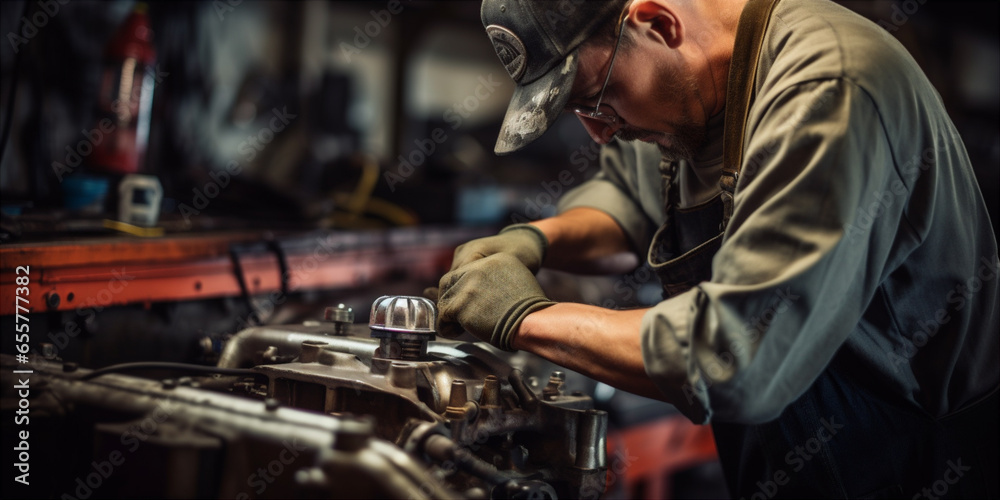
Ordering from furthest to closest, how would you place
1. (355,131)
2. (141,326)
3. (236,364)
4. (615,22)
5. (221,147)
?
1. (355,131)
2. (221,147)
3. (141,326)
4. (236,364)
5. (615,22)

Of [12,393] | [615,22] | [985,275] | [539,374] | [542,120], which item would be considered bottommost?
[539,374]

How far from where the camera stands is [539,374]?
Result: 1.91 m

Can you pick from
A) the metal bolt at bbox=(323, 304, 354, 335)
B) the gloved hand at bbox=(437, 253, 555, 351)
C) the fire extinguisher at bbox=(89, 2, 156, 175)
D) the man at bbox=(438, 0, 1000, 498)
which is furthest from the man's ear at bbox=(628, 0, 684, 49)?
the fire extinguisher at bbox=(89, 2, 156, 175)

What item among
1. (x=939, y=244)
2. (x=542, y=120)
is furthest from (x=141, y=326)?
(x=939, y=244)

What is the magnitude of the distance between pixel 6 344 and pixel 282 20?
328 cm

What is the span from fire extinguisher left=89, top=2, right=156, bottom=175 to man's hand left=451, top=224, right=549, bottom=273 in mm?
1220

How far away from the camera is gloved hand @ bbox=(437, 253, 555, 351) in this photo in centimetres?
120

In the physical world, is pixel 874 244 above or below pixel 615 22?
below

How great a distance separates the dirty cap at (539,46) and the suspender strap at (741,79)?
0.20 m

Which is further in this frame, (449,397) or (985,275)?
(985,275)

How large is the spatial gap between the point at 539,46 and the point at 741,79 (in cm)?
32

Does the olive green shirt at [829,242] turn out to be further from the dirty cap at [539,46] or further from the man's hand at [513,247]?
Result: the man's hand at [513,247]

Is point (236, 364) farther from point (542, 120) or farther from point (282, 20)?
point (282, 20)

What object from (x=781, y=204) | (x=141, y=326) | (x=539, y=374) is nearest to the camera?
(x=781, y=204)
